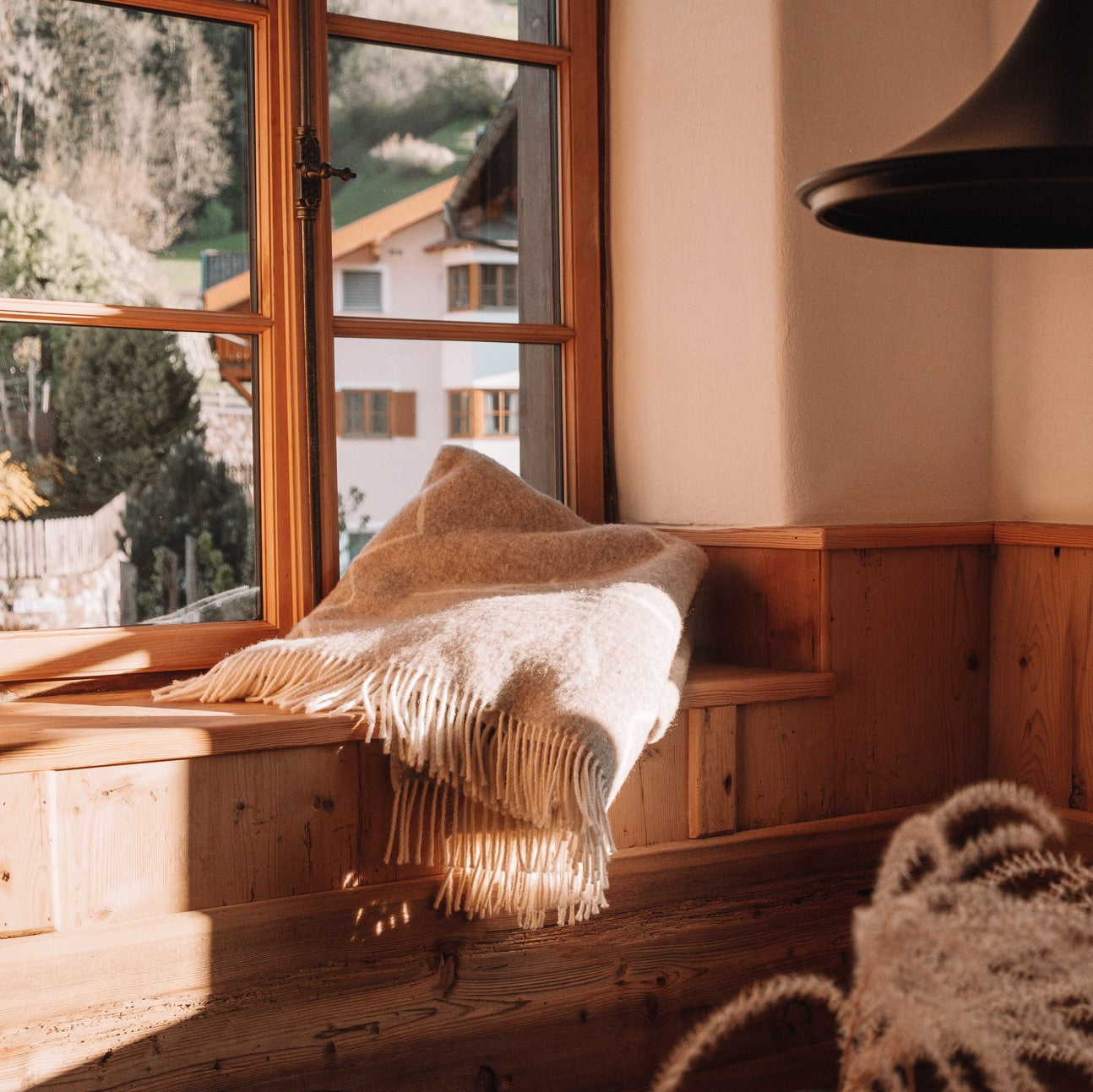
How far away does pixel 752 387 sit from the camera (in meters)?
1.67

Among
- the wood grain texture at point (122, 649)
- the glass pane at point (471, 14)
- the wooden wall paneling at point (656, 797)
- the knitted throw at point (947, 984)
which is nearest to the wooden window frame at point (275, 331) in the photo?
the wood grain texture at point (122, 649)

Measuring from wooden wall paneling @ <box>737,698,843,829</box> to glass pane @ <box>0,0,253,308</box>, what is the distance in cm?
90

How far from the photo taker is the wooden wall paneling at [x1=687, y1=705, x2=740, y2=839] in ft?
4.98

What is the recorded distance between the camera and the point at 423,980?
136 centimetres

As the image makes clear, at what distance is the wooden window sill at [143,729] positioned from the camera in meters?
1.19

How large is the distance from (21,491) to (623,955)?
94 cm

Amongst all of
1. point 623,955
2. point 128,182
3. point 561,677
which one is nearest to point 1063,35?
point 561,677

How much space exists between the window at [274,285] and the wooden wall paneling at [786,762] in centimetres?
49

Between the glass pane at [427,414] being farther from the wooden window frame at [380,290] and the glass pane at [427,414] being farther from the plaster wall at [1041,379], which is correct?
the plaster wall at [1041,379]

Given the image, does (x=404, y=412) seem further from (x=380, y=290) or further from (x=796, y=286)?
(x=796, y=286)

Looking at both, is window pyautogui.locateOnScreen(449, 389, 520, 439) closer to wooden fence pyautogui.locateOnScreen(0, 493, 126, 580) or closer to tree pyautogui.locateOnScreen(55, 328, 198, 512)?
tree pyautogui.locateOnScreen(55, 328, 198, 512)

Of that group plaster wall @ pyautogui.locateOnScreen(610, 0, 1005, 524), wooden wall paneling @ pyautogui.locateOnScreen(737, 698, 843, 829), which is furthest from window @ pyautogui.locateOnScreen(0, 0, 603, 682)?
wooden wall paneling @ pyautogui.locateOnScreen(737, 698, 843, 829)


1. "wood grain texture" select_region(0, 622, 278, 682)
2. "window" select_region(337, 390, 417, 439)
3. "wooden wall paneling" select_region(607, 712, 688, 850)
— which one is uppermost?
"window" select_region(337, 390, 417, 439)

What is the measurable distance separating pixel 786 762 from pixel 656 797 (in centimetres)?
20
